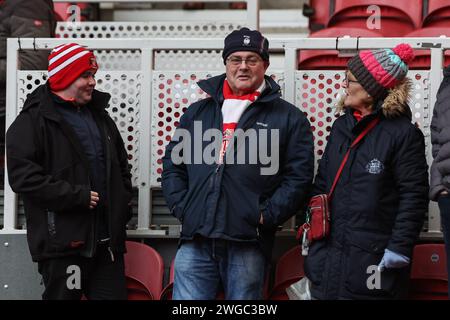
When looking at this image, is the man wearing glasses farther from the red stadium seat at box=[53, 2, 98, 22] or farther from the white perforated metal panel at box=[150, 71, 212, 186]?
the red stadium seat at box=[53, 2, 98, 22]

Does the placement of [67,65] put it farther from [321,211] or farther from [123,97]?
[321,211]

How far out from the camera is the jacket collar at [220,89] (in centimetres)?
514

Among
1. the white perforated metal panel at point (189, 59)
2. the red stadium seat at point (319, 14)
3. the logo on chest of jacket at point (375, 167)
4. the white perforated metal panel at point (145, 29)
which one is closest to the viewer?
the logo on chest of jacket at point (375, 167)

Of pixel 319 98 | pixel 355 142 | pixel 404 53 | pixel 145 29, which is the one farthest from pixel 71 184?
pixel 145 29

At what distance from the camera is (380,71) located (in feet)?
16.4

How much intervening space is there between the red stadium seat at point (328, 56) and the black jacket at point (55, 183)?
7.15 feet

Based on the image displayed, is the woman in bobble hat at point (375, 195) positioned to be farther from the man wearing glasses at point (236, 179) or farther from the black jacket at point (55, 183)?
the black jacket at point (55, 183)

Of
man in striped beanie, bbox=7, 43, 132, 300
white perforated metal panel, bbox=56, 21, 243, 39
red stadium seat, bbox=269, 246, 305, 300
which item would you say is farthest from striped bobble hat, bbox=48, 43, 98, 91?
white perforated metal panel, bbox=56, 21, 243, 39

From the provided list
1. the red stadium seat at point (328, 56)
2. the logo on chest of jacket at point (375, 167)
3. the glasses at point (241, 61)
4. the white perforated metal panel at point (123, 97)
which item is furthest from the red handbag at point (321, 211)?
the red stadium seat at point (328, 56)

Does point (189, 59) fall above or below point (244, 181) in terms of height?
above

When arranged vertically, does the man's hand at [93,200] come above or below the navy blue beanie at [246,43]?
below

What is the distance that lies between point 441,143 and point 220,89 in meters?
1.32

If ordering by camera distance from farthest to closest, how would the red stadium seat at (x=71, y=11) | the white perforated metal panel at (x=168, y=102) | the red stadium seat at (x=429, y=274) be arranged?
1. the red stadium seat at (x=71, y=11)
2. the white perforated metal panel at (x=168, y=102)
3. the red stadium seat at (x=429, y=274)

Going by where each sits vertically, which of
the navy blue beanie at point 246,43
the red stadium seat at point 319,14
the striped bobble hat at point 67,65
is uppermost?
the red stadium seat at point 319,14
